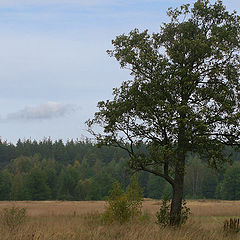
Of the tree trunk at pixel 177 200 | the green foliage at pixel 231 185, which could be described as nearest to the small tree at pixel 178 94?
the tree trunk at pixel 177 200

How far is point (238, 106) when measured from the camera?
21.9 meters

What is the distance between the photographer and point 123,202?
24.2 meters

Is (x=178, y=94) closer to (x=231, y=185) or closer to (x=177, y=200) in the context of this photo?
(x=177, y=200)

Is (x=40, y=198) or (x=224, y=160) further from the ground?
(x=224, y=160)

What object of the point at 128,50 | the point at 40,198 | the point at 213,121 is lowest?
the point at 40,198

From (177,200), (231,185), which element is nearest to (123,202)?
(177,200)

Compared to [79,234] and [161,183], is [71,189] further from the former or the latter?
[79,234]

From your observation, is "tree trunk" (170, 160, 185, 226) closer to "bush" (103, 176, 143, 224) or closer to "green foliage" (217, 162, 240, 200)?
"bush" (103, 176, 143, 224)

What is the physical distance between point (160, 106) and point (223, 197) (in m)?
106

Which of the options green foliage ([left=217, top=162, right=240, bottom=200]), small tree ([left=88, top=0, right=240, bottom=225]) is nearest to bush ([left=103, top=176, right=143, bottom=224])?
small tree ([left=88, top=0, right=240, bottom=225])

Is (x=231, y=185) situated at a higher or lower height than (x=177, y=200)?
lower

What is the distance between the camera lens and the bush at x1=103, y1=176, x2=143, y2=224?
2411 cm

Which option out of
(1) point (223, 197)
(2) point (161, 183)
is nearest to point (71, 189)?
(2) point (161, 183)

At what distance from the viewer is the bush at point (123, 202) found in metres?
24.1
